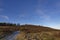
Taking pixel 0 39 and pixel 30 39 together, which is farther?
pixel 0 39

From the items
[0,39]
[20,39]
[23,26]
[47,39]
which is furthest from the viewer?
[23,26]

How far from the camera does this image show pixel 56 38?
32.2m

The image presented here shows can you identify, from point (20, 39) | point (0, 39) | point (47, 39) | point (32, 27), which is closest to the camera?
point (47, 39)

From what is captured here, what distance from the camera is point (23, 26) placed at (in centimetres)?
6788

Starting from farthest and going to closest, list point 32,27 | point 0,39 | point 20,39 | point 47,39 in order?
1. point 32,27
2. point 0,39
3. point 20,39
4. point 47,39

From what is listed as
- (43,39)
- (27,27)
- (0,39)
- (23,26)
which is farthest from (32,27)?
(43,39)

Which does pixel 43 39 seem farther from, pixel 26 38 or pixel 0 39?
pixel 0 39

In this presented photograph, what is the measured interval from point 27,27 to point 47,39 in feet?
103

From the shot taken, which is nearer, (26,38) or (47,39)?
(47,39)

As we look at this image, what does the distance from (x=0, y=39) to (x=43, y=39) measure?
10.1m

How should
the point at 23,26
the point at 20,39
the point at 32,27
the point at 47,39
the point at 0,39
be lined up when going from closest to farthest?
the point at 47,39
the point at 20,39
the point at 0,39
the point at 32,27
the point at 23,26

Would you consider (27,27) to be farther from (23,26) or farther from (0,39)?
(0,39)

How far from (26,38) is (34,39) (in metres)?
3.21

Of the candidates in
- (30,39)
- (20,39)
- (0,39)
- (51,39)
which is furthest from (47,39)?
(0,39)
